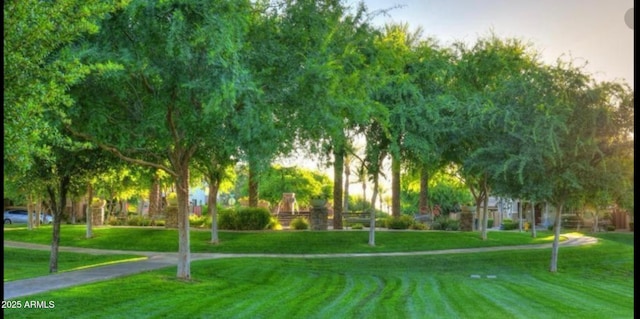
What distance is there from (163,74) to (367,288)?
6.77 m

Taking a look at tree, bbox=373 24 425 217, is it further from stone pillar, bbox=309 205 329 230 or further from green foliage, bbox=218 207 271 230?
green foliage, bbox=218 207 271 230

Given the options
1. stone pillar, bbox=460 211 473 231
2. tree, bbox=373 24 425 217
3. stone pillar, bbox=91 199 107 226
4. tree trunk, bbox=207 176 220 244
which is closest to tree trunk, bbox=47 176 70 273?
tree trunk, bbox=207 176 220 244

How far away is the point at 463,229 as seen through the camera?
3148 cm

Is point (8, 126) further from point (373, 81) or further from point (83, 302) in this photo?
point (373, 81)

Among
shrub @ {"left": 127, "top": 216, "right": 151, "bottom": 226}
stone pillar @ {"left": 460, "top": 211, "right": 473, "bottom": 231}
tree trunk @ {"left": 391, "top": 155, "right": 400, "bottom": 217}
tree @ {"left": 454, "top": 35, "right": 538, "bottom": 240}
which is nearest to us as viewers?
tree @ {"left": 454, "top": 35, "right": 538, "bottom": 240}

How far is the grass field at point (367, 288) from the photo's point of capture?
1021 cm

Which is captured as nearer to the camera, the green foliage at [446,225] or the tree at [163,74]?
the tree at [163,74]

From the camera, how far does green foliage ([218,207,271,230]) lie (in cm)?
2817

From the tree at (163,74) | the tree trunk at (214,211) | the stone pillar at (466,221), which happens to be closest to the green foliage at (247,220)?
the tree trunk at (214,211)

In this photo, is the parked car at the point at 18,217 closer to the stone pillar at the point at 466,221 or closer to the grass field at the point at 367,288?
the grass field at the point at 367,288

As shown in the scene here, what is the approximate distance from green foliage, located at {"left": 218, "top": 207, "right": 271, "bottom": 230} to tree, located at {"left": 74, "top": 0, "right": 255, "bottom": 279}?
605 inches

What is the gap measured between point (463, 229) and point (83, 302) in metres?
24.5

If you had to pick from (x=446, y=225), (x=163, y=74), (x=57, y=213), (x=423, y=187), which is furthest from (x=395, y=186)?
(x=163, y=74)

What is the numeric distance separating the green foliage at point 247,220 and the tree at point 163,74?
50.4ft
